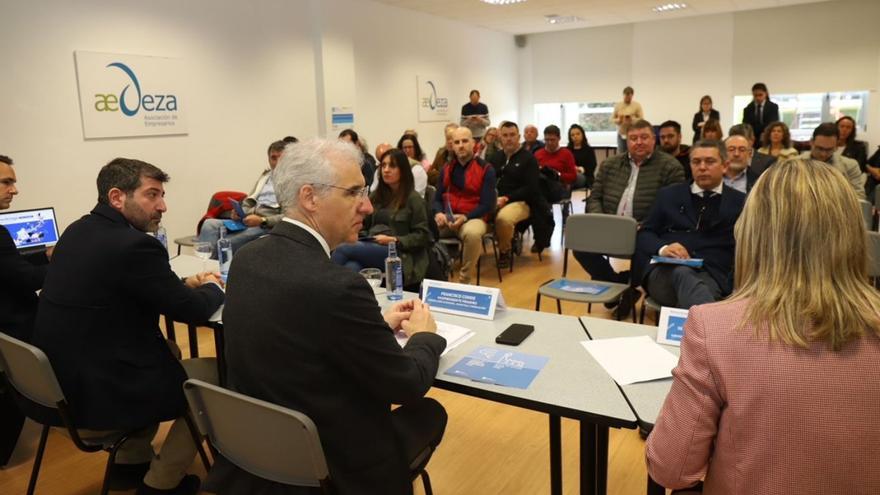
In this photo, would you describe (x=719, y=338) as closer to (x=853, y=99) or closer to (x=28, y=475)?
(x=28, y=475)

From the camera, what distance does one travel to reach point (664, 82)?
11.6 m

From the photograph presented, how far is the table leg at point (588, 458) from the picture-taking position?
1.77 m

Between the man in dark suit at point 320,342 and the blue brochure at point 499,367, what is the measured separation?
0.59ft

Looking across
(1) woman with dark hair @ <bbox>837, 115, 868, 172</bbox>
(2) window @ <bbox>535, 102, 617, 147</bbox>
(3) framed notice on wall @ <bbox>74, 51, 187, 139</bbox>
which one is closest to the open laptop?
(3) framed notice on wall @ <bbox>74, 51, 187, 139</bbox>

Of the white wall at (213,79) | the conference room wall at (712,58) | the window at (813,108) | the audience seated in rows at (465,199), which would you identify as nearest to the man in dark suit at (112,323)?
the audience seated in rows at (465,199)

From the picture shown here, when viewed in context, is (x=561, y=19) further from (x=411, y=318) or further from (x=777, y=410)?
(x=777, y=410)

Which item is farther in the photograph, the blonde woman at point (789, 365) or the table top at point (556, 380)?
the table top at point (556, 380)

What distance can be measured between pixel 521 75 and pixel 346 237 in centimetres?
1197

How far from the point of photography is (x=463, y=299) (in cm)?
240

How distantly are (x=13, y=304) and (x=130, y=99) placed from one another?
3.70 m

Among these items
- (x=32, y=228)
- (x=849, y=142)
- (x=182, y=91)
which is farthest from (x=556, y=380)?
(x=849, y=142)

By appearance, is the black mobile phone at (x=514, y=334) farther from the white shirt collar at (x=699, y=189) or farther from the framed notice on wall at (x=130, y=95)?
the framed notice on wall at (x=130, y=95)

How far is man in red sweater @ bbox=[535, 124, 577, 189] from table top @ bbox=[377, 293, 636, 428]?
526cm

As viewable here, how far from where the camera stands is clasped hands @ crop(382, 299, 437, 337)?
6.36 feet
